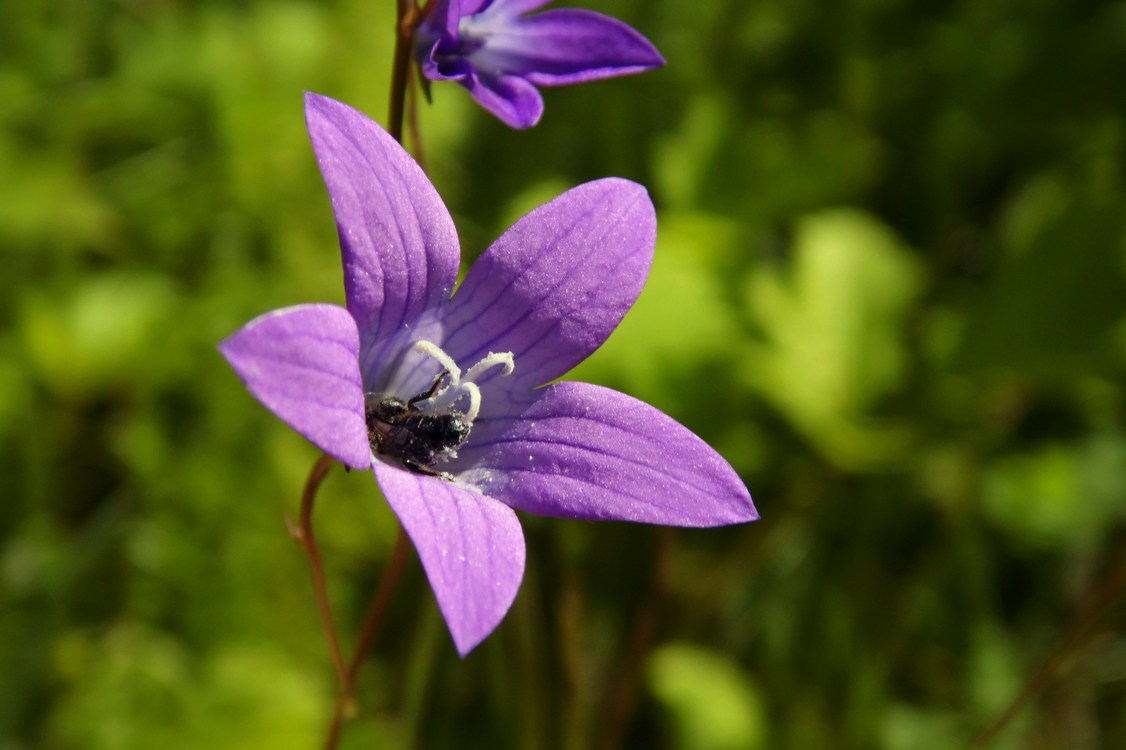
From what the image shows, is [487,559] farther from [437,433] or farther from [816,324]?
[816,324]

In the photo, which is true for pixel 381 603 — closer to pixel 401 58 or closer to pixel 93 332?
pixel 401 58

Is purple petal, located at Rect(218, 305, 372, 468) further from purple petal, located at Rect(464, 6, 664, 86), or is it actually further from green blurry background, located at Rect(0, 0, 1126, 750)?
green blurry background, located at Rect(0, 0, 1126, 750)

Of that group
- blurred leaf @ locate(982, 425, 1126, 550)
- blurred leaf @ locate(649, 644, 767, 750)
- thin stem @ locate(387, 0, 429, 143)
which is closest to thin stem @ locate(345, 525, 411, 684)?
thin stem @ locate(387, 0, 429, 143)

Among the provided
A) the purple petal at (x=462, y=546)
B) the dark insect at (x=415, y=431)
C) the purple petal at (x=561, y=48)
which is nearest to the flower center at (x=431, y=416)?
the dark insect at (x=415, y=431)

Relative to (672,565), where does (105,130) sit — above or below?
above

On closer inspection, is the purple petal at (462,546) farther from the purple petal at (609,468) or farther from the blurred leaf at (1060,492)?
the blurred leaf at (1060,492)

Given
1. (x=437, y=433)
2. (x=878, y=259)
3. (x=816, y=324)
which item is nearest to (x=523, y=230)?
(x=437, y=433)
